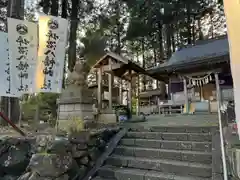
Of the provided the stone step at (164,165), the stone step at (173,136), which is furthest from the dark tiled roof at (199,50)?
the stone step at (164,165)

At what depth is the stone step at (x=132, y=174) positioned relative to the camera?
12.1 feet

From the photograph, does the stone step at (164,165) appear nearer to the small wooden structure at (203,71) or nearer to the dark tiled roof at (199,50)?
the small wooden structure at (203,71)

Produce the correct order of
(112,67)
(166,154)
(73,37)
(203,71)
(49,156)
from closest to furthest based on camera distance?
(49,156) < (166,154) < (112,67) < (203,71) < (73,37)

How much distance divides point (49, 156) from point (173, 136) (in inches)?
103

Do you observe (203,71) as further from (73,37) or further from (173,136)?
(73,37)

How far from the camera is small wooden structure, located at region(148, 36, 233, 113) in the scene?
31.9 ft

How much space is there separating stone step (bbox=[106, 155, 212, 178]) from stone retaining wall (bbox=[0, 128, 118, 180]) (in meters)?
0.51

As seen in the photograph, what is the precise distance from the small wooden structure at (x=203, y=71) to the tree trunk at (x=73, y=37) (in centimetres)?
492

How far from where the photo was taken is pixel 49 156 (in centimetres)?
380

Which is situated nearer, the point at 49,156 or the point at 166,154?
the point at 49,156

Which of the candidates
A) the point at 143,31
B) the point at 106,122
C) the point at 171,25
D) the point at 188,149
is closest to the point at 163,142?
the point at 188,149

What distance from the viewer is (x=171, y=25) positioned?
65.6ft

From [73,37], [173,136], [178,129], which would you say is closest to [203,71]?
[178,129]

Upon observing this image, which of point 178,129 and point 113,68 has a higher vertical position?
point 113,68
